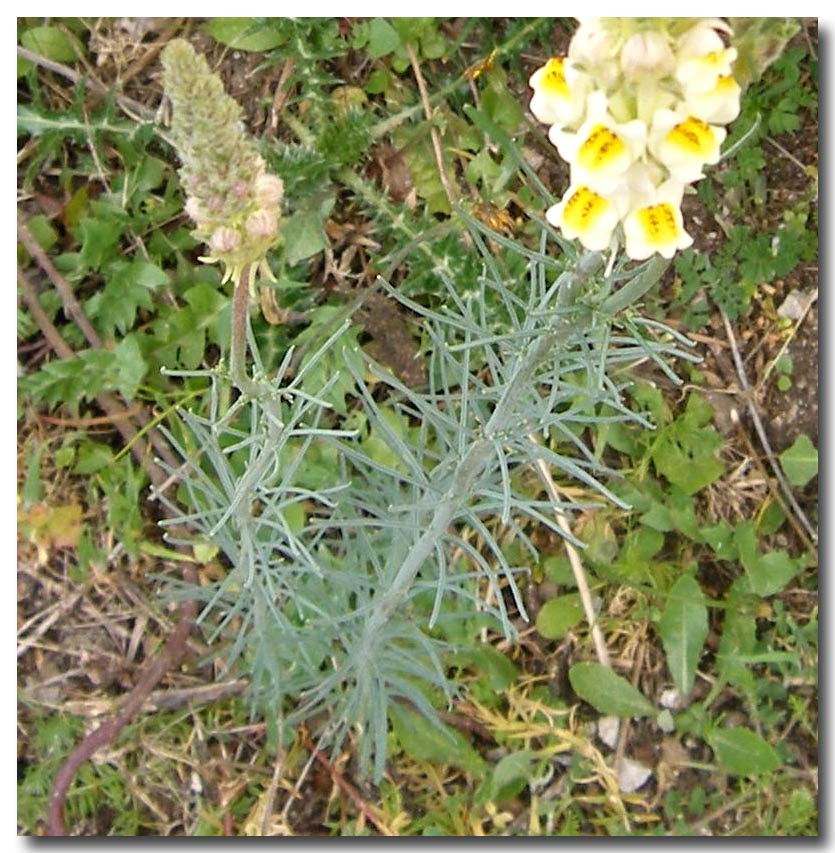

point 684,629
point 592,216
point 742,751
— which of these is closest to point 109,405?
point 684,629

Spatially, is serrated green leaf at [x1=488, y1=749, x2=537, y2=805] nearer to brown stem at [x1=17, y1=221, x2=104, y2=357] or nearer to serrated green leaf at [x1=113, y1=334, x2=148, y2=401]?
serrated green leaf at [x1=113, y1=334, x2=148, y2=401]

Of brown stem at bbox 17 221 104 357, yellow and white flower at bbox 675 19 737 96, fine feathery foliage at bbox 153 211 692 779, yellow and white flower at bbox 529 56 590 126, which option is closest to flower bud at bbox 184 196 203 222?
fine feathery foliage at bbox 153 211 692 779

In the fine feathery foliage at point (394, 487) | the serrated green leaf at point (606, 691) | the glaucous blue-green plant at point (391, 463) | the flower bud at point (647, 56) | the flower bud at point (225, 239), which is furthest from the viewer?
the serrated green leaf at point (606, 691)

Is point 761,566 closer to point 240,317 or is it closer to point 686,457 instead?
point 686,457

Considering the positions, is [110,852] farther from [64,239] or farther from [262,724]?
[64,239]

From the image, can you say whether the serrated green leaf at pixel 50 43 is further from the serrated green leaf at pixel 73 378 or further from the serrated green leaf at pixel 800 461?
the serrated green leaf at pixel 800 461

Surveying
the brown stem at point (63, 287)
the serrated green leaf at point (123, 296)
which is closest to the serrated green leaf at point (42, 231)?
the brown stem at point (63, 287)
